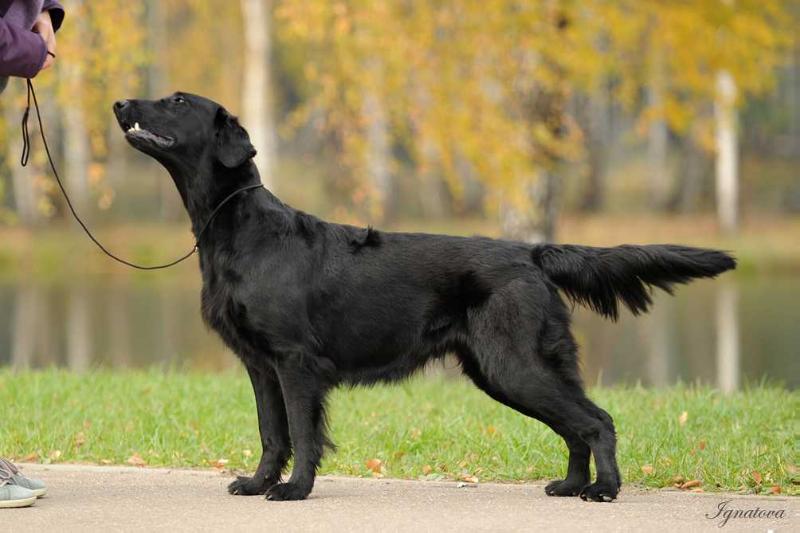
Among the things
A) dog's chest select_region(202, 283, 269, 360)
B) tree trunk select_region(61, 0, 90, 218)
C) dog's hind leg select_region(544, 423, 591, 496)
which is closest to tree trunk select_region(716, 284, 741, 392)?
dog's hind leg select_region(544, 423, 591, 496)

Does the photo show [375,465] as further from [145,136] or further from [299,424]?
[145,136]

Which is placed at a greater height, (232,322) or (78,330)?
(232,322)

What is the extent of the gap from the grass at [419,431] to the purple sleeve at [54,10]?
2181mm

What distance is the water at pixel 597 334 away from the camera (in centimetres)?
1262

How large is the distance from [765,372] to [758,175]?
2898 cm

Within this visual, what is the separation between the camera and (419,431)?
7.10 metres

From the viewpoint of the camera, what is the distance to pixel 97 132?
14.3 m

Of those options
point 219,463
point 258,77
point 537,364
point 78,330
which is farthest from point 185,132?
point 258,77

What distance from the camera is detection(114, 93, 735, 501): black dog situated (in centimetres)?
556

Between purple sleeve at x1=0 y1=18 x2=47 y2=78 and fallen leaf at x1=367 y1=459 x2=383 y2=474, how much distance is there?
2511mm

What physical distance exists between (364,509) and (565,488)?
99 cm

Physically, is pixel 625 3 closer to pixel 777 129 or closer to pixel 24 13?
pixel 24 13

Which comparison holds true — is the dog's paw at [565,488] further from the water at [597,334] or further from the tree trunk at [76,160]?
the tree trunk at [76,160]

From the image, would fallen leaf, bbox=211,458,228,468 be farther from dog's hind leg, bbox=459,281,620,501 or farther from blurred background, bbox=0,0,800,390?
dog's hind leg, bbox=459,281,620,501
